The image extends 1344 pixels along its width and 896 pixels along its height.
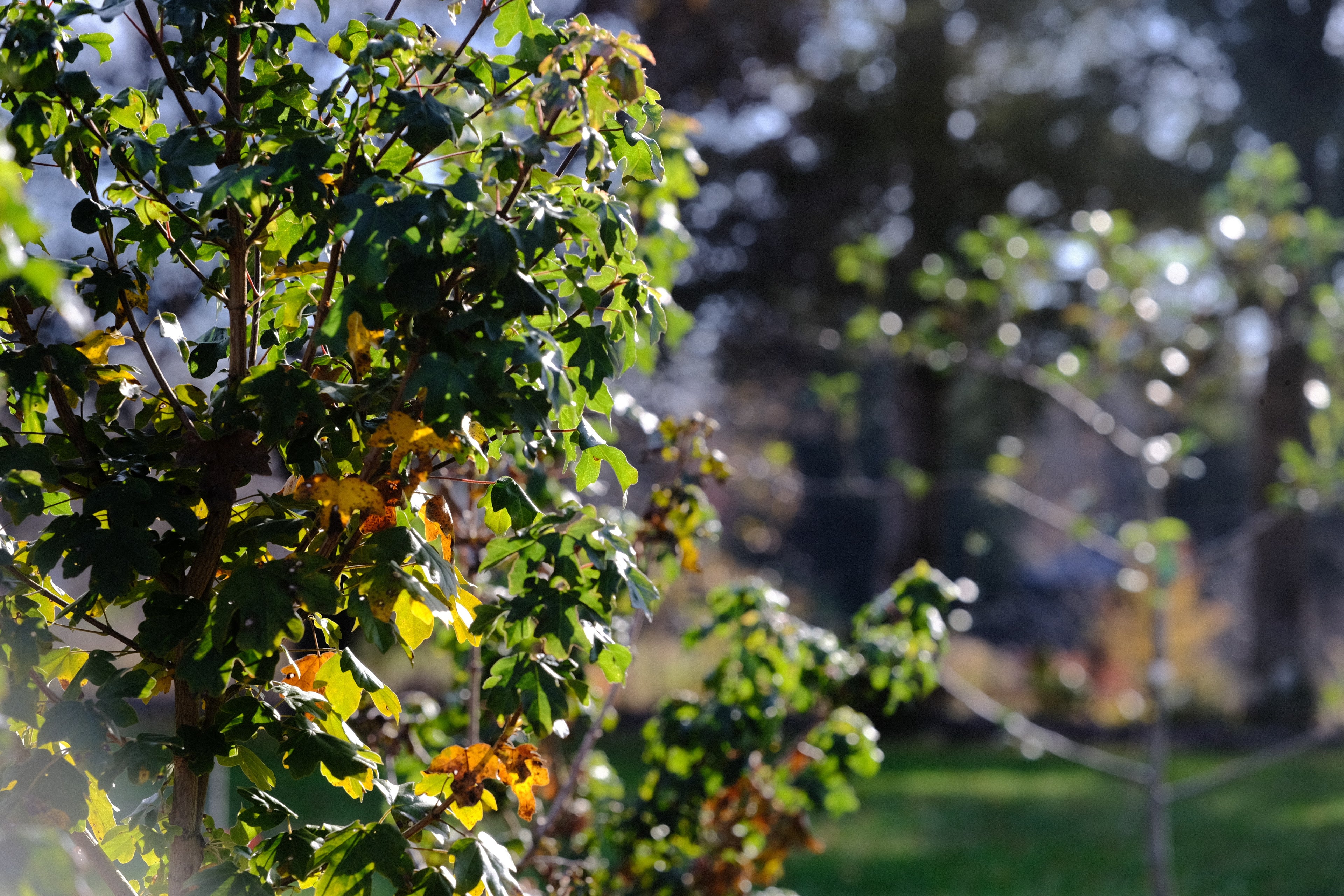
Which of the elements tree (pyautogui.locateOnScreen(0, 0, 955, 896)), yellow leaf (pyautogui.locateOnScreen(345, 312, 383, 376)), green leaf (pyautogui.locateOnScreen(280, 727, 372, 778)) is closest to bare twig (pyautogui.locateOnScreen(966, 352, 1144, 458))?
tree (pyautogui.locateOnScreen(0, 0, 955, 896))

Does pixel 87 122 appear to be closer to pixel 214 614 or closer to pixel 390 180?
pixel 390 180

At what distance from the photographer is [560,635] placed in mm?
1170

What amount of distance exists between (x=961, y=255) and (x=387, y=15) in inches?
324

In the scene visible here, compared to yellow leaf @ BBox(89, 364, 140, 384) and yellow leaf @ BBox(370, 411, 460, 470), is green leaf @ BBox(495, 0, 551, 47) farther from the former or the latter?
yellow leaf @ BBox(89, 364, 140, 384)

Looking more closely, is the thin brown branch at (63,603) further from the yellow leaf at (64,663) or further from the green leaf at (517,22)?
the green leaf at (517,22)

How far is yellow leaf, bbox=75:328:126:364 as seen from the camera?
4.27 ft

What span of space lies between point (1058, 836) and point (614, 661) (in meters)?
5.41

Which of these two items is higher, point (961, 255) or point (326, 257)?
point (961, 255)

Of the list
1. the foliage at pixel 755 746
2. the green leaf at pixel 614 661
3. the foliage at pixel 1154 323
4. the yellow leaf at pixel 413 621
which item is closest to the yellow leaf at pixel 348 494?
the yellow leaf at pixel 413 621

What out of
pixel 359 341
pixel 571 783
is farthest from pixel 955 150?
pixel 359 341

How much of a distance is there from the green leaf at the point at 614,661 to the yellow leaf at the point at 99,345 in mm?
714

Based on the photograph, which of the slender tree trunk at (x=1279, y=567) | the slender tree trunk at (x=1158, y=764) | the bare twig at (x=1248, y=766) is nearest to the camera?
the slender tree trunk at (x=1158, y=764)

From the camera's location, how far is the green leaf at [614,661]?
4.06ft

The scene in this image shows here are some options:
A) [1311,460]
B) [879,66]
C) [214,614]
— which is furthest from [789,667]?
[879,66]
